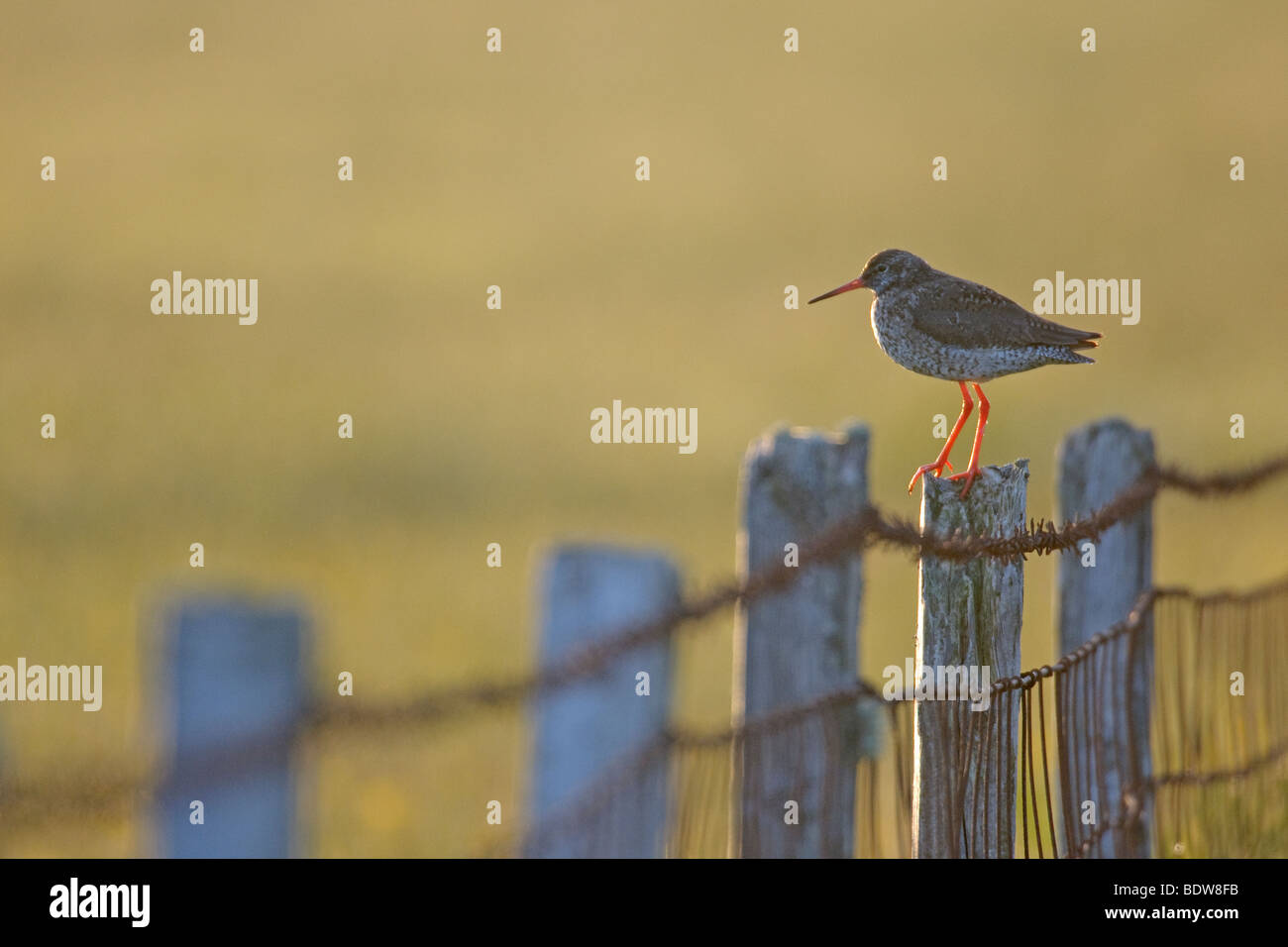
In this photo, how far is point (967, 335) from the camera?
5020mm

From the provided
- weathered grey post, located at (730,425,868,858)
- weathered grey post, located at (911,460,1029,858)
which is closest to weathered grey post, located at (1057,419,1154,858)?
weathered grey post, located at (911,460,1029,858)

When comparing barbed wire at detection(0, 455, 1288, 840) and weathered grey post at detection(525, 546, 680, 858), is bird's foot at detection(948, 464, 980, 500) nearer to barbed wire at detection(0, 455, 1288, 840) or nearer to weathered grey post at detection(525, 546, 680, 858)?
barbed wire at detection(0, 455, 1288, 840)

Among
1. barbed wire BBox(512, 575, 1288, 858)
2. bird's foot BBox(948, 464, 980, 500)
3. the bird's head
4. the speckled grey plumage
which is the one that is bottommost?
barbed wire BBox(512, 575, 1288, 858)

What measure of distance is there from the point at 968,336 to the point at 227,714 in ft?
11.4

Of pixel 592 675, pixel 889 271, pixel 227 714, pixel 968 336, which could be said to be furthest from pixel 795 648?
pixel 889 271

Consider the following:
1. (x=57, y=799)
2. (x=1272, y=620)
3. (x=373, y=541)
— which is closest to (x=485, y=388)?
(x=373, y=541)

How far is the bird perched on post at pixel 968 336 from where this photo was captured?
4.97 meters

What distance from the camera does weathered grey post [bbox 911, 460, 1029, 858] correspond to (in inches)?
138

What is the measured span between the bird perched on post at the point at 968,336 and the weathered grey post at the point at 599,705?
7.88 ft

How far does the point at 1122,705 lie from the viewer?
4770 millimetres

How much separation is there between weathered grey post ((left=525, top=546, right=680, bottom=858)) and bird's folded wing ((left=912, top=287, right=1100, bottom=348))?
8.56 feet

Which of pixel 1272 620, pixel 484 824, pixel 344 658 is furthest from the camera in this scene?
pixel 344 658

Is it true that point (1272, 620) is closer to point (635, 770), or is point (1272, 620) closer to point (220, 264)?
point (635, 770)
